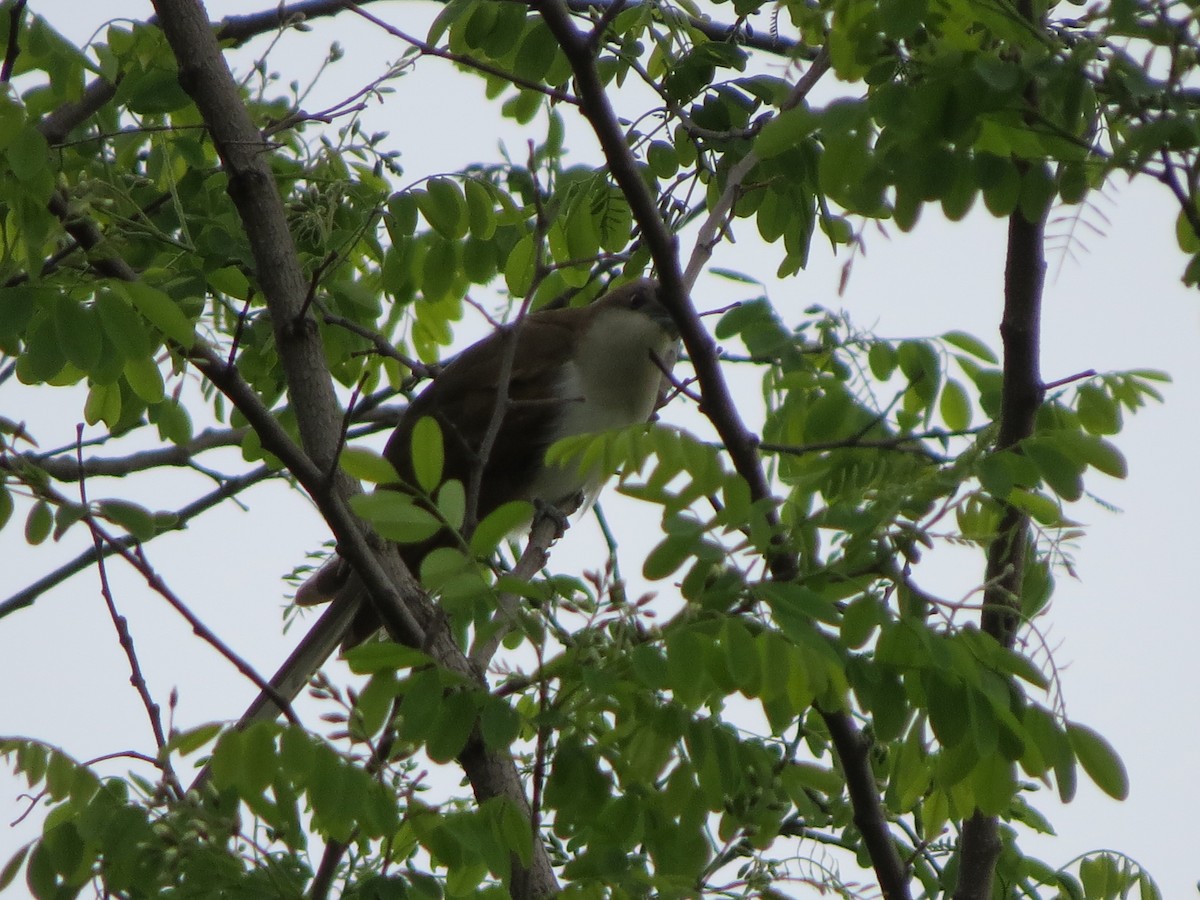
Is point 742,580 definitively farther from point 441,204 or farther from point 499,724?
point 441,204

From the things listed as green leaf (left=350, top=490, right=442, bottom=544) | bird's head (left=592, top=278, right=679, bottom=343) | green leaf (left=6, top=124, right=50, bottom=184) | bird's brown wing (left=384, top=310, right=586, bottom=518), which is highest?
bird's head (left=592, top=278, right=679, bottom=343)

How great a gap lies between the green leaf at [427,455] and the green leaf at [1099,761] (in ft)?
3.81

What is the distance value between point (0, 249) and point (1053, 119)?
7.70 feet

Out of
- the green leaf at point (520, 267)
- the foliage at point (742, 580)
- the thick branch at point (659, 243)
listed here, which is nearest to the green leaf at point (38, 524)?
the foliage at point (742, 580)

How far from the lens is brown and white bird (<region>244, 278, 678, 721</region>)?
486cm

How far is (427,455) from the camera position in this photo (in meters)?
2.20

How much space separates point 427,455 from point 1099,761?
48.8 inches

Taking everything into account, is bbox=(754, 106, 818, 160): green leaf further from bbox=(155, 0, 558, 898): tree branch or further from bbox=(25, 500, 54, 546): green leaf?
bbox=(25, 500, 54, 546): green leaf

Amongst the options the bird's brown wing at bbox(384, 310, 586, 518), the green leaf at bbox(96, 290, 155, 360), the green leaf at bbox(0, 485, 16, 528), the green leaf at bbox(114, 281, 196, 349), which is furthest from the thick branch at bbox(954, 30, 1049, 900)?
the bird's brown wing at bbox(384, 310, 586, 518)

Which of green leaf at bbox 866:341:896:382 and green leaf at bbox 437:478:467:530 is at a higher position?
green leaf at bbox 866:341:896:382

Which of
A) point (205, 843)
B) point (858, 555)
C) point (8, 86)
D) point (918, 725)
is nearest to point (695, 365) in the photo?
point (858, 555)

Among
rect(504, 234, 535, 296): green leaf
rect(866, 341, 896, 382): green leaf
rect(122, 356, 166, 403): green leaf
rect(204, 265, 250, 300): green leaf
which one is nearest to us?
rect(122, 356, 166, 403): green leaf

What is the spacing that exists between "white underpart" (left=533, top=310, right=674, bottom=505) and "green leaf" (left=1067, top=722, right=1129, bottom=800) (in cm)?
281

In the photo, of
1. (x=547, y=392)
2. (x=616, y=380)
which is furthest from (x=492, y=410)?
(x=616, y=380)
